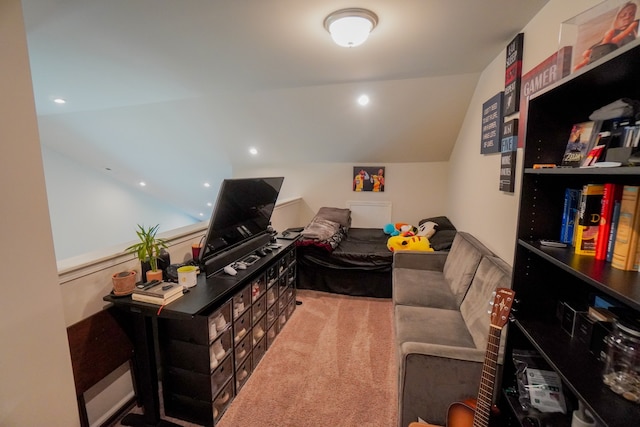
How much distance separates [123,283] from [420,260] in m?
2.52

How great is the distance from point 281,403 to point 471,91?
3243 millimetres

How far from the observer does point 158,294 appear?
1.47m

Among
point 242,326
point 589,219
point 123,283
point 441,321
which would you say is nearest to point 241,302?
point 242,326

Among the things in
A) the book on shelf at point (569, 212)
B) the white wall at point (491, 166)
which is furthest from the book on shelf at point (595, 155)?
the white wall at point (491, 166)

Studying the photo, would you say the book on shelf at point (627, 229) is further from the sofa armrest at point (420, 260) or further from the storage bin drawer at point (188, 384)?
the sofa armrest at point (420, 260)

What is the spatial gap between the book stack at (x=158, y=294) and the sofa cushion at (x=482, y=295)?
1.69m

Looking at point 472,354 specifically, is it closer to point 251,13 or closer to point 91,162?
point 251,13

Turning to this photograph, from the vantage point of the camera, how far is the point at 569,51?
1.08 meters

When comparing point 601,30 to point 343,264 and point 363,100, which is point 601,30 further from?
point 343,264

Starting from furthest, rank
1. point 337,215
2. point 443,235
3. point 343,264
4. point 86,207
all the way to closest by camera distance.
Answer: point 86,207
point 337,215
point 443,235
point 343,264

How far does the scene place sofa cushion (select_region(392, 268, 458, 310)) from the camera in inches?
89.4

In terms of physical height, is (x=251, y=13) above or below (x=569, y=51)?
above

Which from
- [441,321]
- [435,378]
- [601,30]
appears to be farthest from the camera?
[441,321]

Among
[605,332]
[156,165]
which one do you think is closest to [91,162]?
[156,165]
